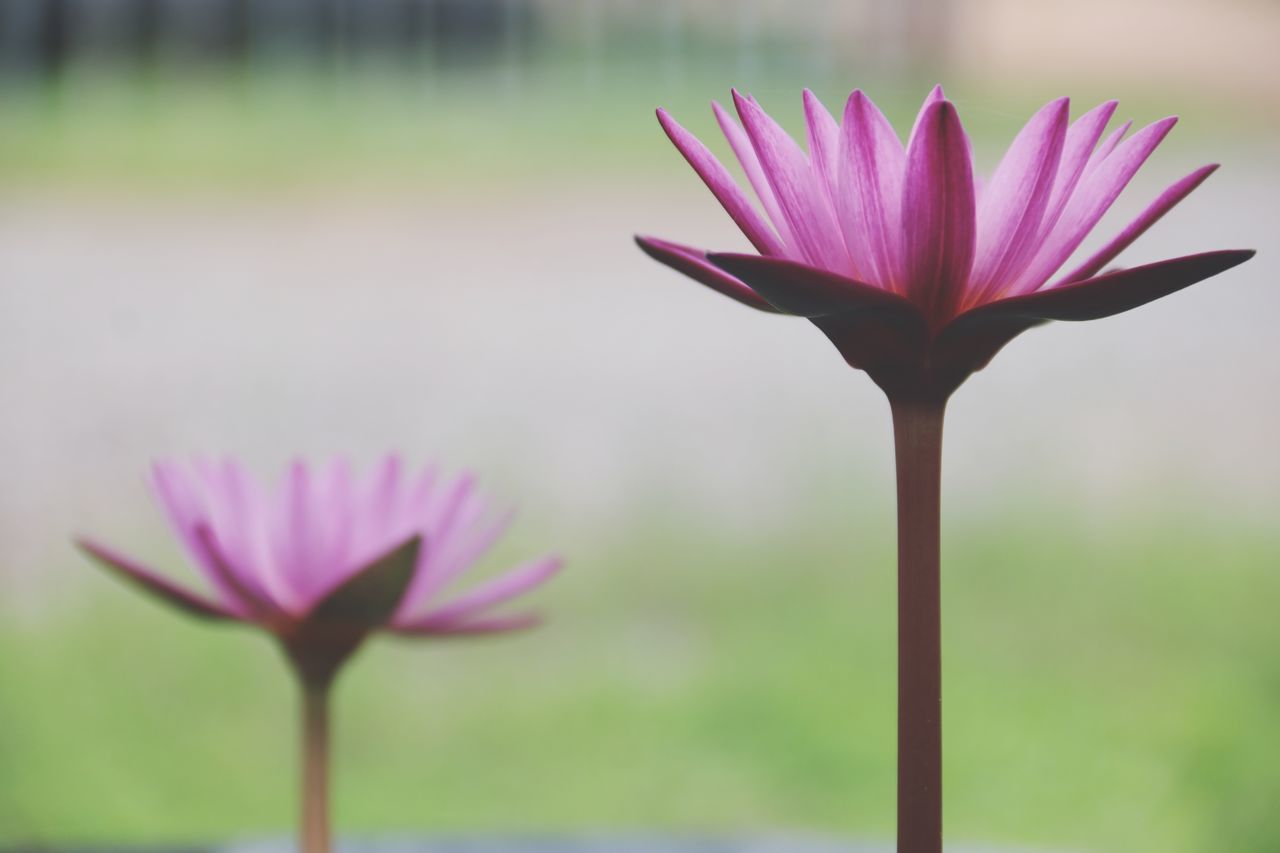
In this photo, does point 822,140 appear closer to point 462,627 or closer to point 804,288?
point 804,288

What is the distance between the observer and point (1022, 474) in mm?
1801

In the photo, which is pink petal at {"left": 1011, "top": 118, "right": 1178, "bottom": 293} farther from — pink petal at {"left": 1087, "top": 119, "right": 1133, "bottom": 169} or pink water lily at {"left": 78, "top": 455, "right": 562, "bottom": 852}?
pink water lily at {"left": 78, "top": 455, "right": 562, "bottom": 852}

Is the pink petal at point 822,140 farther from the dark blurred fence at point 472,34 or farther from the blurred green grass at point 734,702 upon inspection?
the dark blurred fence at point 472,34

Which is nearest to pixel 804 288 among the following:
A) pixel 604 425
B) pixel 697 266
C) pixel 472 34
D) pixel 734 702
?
pixel 697 266

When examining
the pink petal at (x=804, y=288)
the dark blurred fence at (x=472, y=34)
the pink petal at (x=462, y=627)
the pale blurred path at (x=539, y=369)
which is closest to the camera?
the pink petal at (x=804, y=288)

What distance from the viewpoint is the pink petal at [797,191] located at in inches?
8.9

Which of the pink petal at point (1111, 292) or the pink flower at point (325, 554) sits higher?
the pink petal at point (1111, 292)

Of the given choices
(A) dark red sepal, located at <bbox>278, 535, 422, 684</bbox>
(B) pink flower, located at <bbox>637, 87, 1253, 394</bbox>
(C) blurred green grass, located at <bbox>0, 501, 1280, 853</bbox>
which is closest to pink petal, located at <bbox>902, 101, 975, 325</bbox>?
(B) pink flower, located at <bbox>637, 87, 1253, 394</bbox>

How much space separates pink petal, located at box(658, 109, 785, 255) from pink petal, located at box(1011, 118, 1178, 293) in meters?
0.04

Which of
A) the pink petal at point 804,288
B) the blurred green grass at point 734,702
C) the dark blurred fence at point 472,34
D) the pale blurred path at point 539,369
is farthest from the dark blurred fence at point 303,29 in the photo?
the pink petal at point 804,288

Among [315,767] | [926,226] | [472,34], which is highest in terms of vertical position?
[472,34]

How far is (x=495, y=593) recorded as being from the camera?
0.32 metres

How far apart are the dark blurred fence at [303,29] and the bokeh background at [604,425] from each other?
1cm

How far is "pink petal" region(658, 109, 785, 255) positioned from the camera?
23cm
